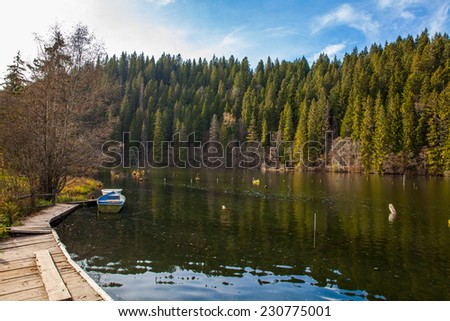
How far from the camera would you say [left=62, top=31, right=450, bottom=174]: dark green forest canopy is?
73.9m

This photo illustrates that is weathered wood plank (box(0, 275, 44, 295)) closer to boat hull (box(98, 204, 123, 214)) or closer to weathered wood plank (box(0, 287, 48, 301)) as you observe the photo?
weathered wood plank (box(0, 287, 48, 301))

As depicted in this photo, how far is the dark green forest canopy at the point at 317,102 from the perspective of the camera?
73938mm

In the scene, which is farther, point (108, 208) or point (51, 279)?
point (108, 208)

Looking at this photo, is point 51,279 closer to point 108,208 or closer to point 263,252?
point 263,252

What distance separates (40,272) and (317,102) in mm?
93122

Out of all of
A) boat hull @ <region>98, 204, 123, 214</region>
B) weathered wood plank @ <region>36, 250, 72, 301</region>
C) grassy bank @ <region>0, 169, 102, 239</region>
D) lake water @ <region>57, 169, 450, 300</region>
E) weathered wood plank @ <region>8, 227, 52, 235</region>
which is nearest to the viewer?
weathered wood plank @ <region>36, 250, 72, 301</region>

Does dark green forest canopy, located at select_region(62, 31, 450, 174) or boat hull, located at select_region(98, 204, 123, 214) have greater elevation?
dark green forest canopy, located at select_region(62, 31, 450, 174)

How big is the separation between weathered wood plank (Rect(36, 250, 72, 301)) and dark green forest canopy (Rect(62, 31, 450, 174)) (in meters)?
37.6

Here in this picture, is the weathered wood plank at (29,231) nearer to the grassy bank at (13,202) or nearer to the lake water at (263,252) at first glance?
the grassy bank at (13,202)

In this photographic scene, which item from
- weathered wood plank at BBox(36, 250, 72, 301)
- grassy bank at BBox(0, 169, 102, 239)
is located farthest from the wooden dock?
grassy bank at BBox(0, 169, 102, 239)

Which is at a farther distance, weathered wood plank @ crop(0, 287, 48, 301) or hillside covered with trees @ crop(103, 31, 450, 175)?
hillside covered with trees @ crop(103, 31, 450, 175)

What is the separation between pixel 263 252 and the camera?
14.9m

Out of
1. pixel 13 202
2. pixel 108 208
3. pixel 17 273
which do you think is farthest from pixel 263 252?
pixel 108 208

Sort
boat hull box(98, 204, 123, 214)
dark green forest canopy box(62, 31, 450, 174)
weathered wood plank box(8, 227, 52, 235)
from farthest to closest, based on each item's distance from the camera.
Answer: dark green forest canopy box(62, 31, 450, 174)
boat hull box(98, 204, 123, 214)
weathered wood plank box(8, 227, 52, 235)
